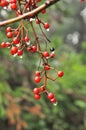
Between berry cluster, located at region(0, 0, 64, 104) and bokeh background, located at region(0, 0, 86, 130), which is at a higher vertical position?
berry cluster, located at region(0, 0, 64, 104)

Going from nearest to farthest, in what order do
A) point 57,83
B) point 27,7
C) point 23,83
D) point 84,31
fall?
point 27,7 < point 57,83 < point 23,83 < point 84,31

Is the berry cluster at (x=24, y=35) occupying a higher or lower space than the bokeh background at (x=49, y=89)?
higher

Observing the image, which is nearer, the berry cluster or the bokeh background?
the berry cluster

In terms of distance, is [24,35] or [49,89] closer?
[24,35]

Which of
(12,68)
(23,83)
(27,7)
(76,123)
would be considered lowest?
(76,123)

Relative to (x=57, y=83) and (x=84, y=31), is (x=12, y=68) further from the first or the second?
(x=84, y=31)

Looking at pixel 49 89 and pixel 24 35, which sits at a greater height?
pixel 24 35

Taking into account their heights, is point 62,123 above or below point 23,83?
below

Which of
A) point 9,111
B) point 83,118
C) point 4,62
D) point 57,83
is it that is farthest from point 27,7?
point 83,118
